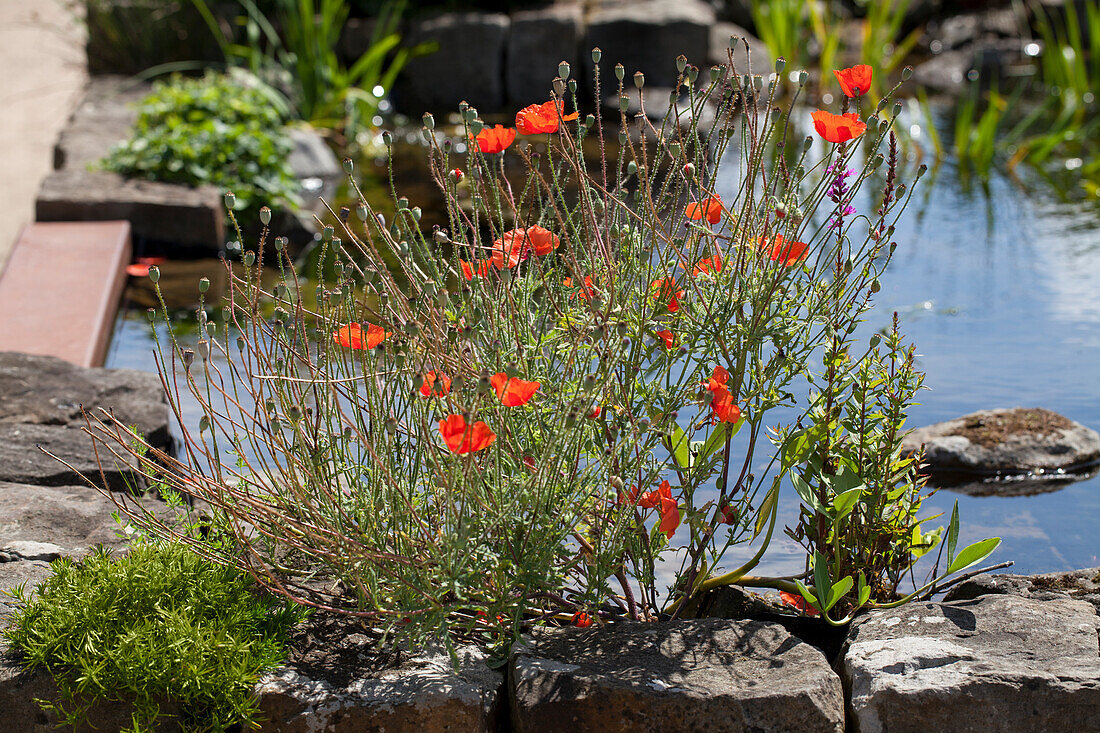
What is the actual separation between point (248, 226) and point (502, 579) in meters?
4.35

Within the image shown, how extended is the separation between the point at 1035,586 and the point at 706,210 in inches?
47.0

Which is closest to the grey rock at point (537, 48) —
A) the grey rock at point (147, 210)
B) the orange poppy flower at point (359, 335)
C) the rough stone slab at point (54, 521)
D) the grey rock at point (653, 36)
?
the grey rock at point (653, 36)

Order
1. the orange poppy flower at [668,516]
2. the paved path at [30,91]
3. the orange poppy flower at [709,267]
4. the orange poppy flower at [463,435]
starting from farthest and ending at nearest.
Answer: the paved path at [30,91], the orange poppy flower at [709,267], the orange poppy flower at [668,516], the orange poppy flower at [463,435]

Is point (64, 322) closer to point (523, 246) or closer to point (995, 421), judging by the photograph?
point (523, 246)

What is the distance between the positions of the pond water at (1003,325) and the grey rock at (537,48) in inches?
112

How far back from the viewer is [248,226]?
5914mm

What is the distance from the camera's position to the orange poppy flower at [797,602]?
8.23 ft

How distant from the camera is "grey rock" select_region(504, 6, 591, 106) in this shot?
8.64 m

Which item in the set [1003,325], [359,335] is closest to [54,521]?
[359,335]

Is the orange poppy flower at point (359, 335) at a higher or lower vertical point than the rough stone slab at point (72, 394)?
higher

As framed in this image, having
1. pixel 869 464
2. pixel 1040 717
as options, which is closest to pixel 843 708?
pixel 1040 717

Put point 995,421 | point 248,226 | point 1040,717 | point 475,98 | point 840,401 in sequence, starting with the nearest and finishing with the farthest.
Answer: point 1040,717 < point 840,401 < point 995,421 < point 248,226 < point 475,98

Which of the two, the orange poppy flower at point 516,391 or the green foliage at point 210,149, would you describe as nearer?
the orange poppy flower at point 516,391

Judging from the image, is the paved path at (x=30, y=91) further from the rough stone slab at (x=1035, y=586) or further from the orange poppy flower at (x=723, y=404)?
the rough stone slab at (x=1035, y=586)
